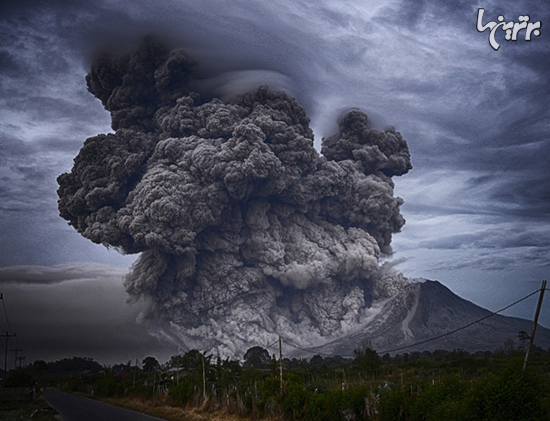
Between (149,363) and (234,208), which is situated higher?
(234,208)

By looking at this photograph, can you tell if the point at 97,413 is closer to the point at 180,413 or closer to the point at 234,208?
the point at 180,413

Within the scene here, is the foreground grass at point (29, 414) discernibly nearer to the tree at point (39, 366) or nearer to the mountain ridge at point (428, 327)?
the mountain ridge at point (428, 327)

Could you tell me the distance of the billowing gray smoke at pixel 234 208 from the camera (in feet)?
263

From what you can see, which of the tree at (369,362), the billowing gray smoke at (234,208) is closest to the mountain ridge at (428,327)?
the billowing gray smoke at (234,208)

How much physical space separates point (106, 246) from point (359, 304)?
43.3m

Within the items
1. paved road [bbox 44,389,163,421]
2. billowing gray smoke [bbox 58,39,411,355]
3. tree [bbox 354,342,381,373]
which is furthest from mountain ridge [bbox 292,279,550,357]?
paved road [bbox 44,389,163,421]

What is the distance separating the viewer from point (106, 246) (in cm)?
8262

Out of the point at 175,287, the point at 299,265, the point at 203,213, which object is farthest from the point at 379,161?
the point at 175,287

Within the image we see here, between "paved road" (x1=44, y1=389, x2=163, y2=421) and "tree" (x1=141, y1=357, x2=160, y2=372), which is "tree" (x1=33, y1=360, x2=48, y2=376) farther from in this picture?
"paved road" (x1=44, y1=389, x2=163, y2=421)

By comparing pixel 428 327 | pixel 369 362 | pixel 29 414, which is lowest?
pixel 29 414

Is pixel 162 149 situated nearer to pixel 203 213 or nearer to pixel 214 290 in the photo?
pixel 203 213

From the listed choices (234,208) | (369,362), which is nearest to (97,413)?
(369,362)

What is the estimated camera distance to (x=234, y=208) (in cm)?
8856

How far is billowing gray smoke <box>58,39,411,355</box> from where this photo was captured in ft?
Answer: 263
